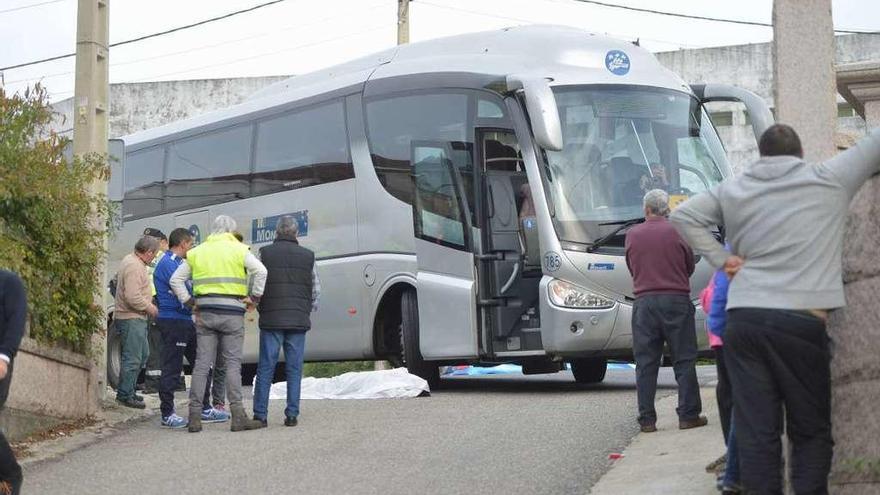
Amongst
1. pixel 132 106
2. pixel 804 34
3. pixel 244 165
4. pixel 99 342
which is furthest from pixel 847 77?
pixel 132 106

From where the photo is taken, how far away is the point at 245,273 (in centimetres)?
1317

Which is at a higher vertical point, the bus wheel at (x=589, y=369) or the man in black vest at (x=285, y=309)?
the man in black vest at (x=285, y=309)

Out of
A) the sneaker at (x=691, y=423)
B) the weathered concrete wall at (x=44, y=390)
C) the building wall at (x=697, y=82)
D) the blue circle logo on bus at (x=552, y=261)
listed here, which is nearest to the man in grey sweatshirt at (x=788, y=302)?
the sneaker at (x=691, y=423)

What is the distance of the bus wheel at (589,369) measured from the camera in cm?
1752

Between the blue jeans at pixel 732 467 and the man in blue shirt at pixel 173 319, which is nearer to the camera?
the blue jeans at pixel 732 467

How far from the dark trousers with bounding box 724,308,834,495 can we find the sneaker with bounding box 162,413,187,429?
7.74 metres

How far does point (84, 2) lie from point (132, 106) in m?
29.9

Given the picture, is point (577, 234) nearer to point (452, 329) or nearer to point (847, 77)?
point (452, 329)

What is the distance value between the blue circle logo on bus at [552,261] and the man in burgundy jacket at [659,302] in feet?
10.9

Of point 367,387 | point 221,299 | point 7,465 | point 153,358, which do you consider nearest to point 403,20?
point 153,358

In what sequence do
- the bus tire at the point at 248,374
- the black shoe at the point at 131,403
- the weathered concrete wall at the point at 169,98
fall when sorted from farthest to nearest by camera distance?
the weathered concrete wall at the point at 169,98 < the bus tire at the point at 248,374 < the black shoe at the point at 131,403

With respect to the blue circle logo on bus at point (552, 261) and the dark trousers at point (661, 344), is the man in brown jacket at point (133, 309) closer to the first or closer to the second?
the blue circle logo on bus at point (552, 261)

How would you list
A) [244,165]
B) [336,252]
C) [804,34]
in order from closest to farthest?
[804,34] < [336,252] < [244,165]

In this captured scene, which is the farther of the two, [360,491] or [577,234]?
[577,234]
